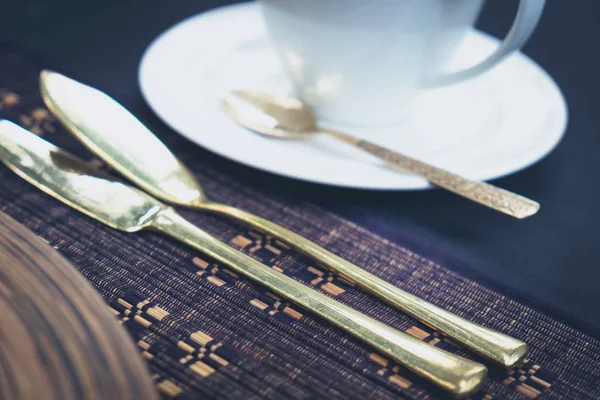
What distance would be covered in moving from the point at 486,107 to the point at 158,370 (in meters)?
0.39

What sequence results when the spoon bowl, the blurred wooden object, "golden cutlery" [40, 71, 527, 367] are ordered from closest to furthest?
the blurred wooden object < "golden cutlery" [40, 71, 527, 367] < the spoon bowl

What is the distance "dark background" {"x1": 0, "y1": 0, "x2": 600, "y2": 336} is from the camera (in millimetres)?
404

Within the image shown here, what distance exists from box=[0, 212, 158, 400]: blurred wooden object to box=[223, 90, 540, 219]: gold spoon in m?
0.24

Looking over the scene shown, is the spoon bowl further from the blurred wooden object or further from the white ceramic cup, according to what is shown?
the blurred wooden object

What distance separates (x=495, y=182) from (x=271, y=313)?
233 mm

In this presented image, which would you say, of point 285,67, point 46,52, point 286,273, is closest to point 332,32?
point 285,67

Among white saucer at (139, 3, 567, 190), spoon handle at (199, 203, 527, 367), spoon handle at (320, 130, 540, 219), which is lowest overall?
spoon handle at (199, 203, 527, 367)

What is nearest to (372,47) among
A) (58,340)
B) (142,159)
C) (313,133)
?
(313,133)

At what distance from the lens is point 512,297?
14.7 inches

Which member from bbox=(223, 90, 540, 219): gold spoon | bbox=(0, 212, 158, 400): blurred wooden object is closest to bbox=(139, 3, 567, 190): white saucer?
bbox=(223, 90, 540, 219): gold spoon

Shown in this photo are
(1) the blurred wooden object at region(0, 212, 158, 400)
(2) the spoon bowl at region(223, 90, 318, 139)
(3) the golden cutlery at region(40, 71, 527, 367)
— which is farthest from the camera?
(2) the spoon bowl at region(223, 90, 318, 139)

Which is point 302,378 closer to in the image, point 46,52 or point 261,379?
point 261,379

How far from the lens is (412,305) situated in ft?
1.12

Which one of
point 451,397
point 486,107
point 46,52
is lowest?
point 451,397
